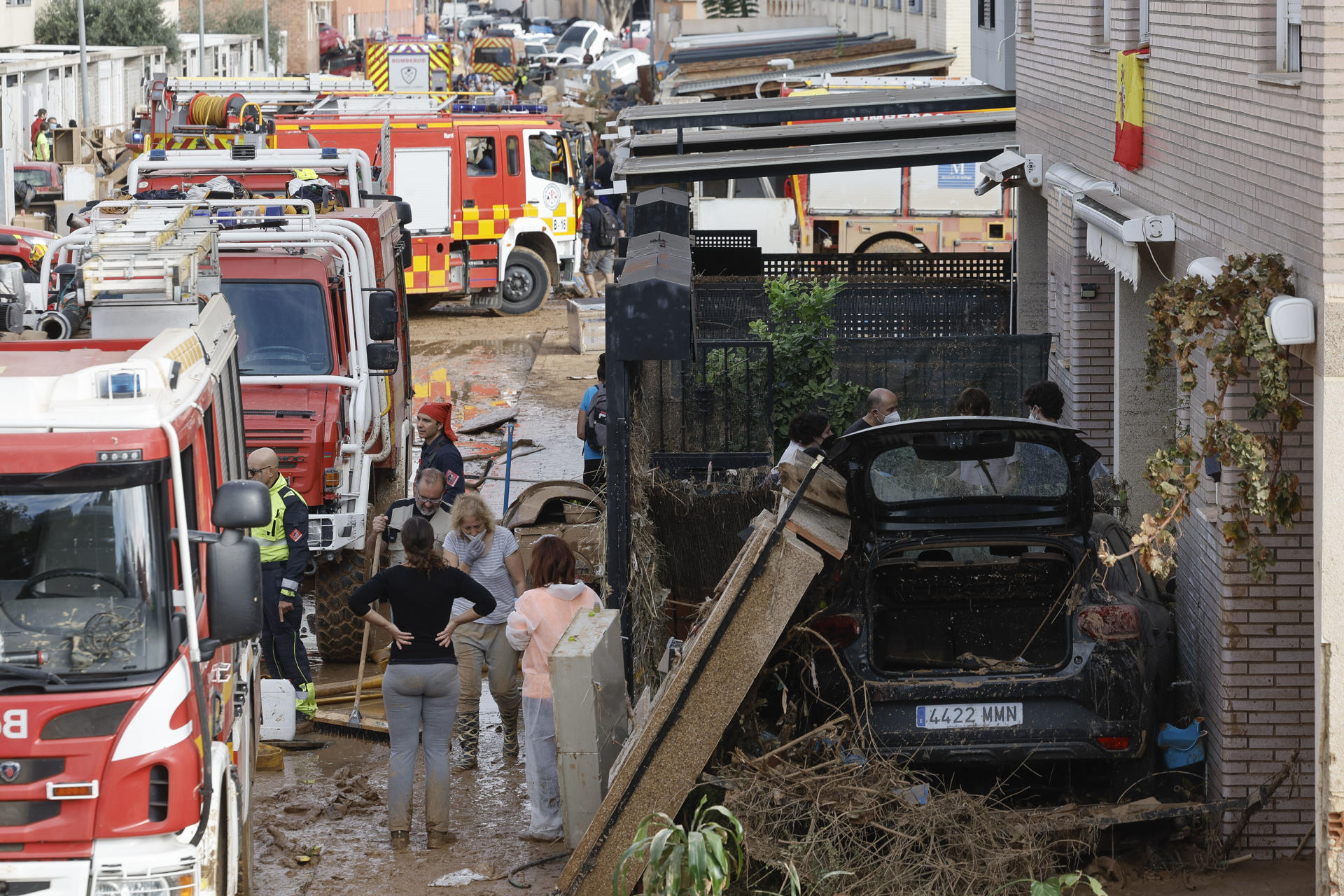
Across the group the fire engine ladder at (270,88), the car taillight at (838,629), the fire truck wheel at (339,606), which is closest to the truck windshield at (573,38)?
the fire engine ladder at (270,88)

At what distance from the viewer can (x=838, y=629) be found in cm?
703

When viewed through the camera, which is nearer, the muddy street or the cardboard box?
the muddy street

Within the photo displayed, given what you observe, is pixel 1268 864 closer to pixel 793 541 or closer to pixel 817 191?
pixel 793 541

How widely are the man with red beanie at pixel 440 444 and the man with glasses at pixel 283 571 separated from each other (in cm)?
143

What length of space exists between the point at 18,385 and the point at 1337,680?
466 cm

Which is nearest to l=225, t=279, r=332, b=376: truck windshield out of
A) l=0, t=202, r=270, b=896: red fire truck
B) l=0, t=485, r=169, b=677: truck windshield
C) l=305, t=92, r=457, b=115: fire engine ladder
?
l=0, t=202, r=270, b=896: red fire truck

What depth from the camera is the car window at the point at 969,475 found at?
761 cm

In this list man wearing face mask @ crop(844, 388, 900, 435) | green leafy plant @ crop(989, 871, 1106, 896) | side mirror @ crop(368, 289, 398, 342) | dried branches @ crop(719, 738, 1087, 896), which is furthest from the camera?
side mirror @ crop(368, 289, 398, 342)

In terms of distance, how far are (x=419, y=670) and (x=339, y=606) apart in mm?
3236

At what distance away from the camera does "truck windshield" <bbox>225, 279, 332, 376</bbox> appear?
37.4ft

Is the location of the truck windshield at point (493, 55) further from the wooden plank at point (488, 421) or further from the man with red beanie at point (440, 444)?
the man with red beanie at point (440, 444)

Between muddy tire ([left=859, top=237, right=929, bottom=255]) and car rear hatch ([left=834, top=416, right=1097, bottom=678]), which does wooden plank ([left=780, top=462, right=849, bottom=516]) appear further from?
muddy tire ([left=859, top=237, right=929, bottom=255])

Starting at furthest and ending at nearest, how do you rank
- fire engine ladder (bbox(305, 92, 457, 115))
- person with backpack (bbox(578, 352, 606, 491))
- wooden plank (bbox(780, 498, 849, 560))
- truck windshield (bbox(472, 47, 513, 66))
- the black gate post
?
truck windshield (bbox(472, 47, 513, 66)), fire engine ladder (bbox(305, 92, 457, 115)), person with backpack (bbox(578, 352, 606, 491)), the black gate post, wooden plank (bbox(780, 498, 849, 560))

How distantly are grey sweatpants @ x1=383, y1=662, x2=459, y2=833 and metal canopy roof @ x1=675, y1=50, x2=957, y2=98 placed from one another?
72.2 feet
